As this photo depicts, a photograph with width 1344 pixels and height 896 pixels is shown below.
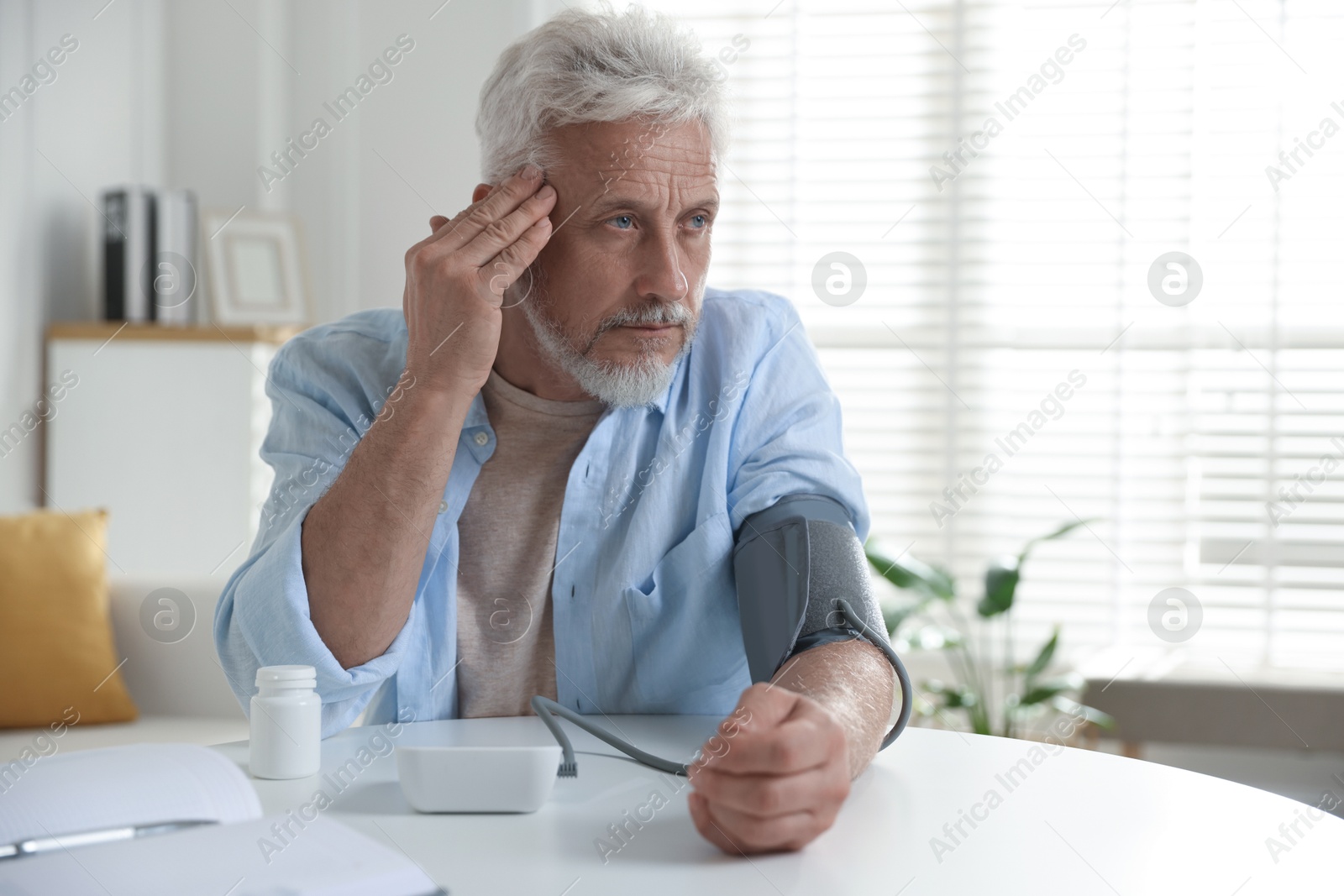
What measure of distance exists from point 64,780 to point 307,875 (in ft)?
0.54

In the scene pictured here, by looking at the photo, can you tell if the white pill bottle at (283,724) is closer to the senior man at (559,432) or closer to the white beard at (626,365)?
the senior man at (559,432)

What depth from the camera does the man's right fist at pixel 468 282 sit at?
1228 mm

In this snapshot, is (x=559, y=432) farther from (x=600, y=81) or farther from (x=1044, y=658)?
(x=1044, y=658)

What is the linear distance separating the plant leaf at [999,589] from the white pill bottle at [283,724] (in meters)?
2.04

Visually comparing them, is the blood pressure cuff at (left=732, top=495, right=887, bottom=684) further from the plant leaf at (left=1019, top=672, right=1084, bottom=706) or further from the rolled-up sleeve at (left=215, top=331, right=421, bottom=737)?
the plant leaf at (left=1019, top=672, right=1084, bottom=706)

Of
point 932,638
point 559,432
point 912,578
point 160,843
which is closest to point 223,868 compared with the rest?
point 160,843

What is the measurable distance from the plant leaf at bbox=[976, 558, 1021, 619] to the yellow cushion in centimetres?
200

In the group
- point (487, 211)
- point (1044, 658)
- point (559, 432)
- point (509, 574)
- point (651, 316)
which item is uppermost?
point (487, 211)

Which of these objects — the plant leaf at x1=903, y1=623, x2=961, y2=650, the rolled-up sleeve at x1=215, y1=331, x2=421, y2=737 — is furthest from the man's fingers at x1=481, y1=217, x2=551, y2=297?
the plant leaf at x1=903, y1=623, x2=961, y2=650

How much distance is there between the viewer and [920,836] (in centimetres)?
79

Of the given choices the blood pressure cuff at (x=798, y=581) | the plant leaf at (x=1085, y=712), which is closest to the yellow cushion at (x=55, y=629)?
the blood pressure cuff at (x=798, y=581)

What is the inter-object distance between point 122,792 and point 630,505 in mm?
768

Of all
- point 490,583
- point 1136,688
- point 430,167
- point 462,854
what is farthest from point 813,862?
point 430,167

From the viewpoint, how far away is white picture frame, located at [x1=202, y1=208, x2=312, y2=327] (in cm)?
303
